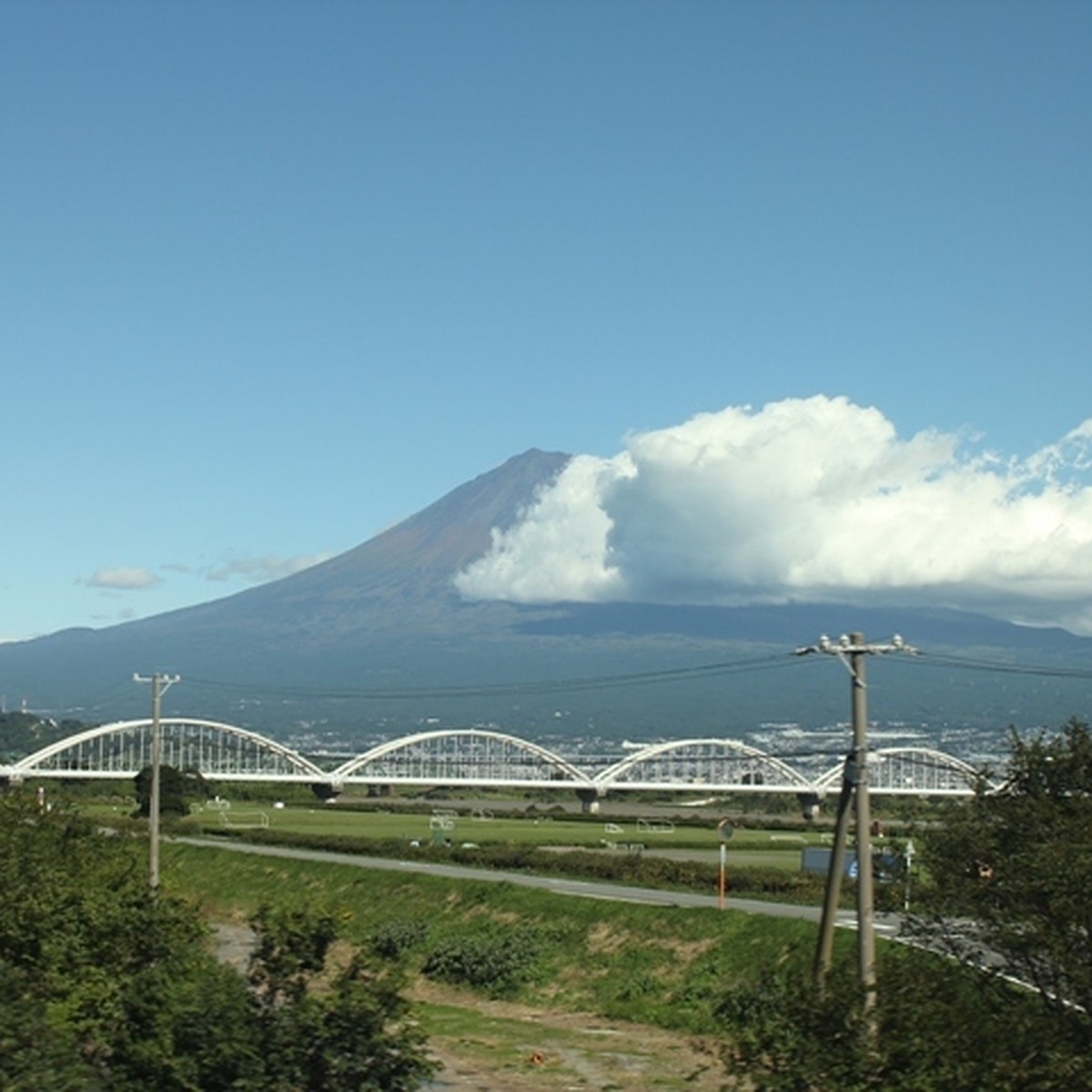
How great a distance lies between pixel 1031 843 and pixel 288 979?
12242 millimetres

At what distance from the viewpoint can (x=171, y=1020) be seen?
74.7ft

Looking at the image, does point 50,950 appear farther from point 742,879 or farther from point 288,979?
point 742,879

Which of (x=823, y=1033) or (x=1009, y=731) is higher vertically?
(x=1009, y=731)

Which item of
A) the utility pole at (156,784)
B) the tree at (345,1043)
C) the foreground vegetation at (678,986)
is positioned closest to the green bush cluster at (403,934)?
the utility pole at (156,784)

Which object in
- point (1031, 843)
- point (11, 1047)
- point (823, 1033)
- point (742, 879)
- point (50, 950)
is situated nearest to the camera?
point (823, 1033)

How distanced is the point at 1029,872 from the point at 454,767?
17085cm

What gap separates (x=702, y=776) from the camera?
655ft

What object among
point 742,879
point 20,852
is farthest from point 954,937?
point 742,879

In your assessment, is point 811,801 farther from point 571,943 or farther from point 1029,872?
point 1029,872

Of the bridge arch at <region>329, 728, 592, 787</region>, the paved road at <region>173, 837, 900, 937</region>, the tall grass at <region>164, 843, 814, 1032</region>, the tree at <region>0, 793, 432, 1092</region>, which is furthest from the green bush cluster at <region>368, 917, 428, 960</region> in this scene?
the bridge arch at <region>329, 728, 592, 787</region>

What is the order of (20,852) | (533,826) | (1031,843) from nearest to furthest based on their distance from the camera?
(1031,843)
(20,852)
(533,826)

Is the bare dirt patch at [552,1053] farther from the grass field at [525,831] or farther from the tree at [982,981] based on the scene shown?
the grass field at [525,831]

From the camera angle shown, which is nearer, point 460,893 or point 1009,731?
point 1009,731

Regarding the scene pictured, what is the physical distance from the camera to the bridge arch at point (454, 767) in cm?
16700
